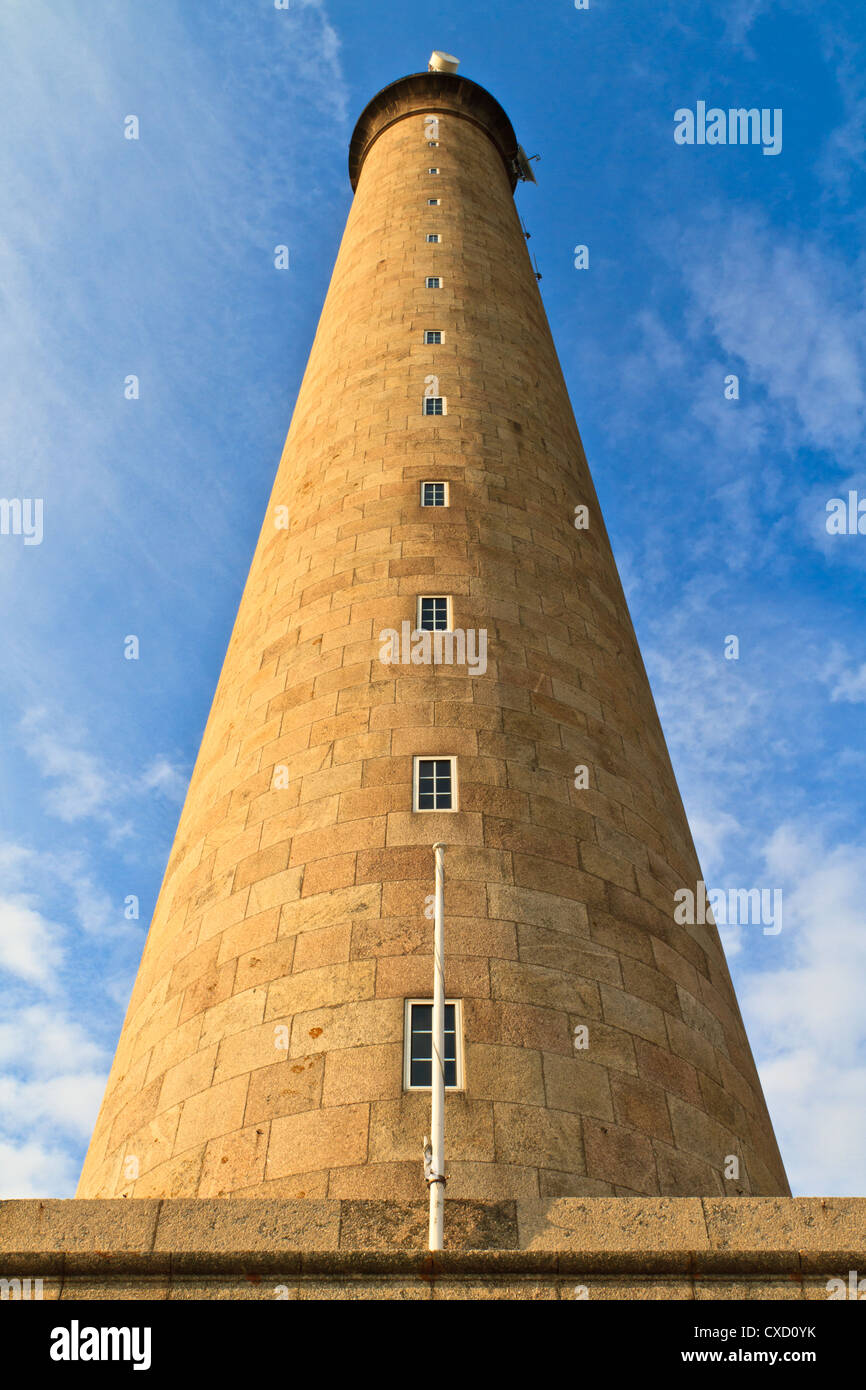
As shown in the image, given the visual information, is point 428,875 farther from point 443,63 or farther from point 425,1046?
point 443,63

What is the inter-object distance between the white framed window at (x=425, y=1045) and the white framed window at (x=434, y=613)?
751 cm

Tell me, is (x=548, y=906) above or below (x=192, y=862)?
below

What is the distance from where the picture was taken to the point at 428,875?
54.1 feet

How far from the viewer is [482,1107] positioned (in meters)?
14.0

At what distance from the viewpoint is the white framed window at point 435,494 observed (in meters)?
23.3

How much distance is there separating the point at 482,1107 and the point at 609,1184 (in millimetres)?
1682

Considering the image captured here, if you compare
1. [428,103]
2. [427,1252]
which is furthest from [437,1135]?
[428,103]

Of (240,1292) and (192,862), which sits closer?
(240,1292)

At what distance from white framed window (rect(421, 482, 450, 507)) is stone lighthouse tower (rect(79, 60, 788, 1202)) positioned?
0.07 metres

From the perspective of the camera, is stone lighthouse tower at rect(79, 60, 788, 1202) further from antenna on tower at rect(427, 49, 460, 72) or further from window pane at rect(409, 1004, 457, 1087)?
antenna on tower at rect(427, 49, 460, 72)

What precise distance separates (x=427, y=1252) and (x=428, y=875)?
6671mm

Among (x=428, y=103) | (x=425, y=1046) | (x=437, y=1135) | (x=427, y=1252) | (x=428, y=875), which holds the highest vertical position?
(x=428, y=103)

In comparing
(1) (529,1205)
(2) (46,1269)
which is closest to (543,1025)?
(1) (529,1205)
